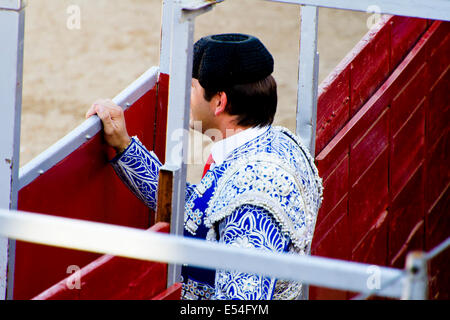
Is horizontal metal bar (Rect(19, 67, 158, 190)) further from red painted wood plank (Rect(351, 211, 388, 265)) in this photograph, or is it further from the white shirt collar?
red painted wood plank (Rect(351, 211, 388, 265))

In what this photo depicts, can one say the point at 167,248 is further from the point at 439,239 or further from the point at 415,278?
the point at 439,239

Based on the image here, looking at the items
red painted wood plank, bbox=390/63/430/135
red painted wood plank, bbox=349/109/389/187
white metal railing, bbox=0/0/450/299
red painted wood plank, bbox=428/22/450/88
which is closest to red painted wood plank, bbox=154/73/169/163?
white metal railing, bbox=0/0/450/299

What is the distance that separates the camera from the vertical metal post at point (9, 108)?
182cm

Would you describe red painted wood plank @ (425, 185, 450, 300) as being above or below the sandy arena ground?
below

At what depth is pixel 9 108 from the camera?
6.08 ft

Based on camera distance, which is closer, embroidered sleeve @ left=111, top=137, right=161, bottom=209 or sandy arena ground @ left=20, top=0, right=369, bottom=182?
embroidered sleeve @ left=111, top=137, right=161, bottom=209

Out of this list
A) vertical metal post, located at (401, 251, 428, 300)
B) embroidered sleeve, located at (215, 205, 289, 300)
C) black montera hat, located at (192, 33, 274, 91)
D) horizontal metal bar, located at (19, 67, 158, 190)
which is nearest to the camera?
vertical metal post, located at (401, 251, 428, 300)

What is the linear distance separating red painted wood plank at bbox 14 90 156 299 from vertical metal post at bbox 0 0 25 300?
305 millimetres

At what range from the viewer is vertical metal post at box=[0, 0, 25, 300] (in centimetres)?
182

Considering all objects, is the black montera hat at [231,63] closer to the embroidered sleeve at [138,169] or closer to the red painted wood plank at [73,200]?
the embroidered sleeve at [138,169]

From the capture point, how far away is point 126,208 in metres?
2.63

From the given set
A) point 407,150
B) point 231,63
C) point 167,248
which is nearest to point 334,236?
point 407,150

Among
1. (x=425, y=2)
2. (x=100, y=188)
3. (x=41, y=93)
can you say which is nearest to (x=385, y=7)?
(x=425, y=2)

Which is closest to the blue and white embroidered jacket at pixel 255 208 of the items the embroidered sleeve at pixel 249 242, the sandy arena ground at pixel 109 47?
the embroidered sleeve at pixel 249 242
